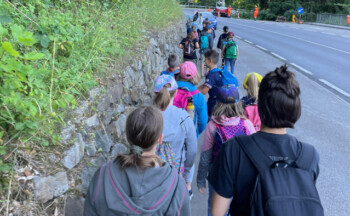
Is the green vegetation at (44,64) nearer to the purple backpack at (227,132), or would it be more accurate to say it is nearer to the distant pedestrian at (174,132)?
the distant pedestrian at (174,132)

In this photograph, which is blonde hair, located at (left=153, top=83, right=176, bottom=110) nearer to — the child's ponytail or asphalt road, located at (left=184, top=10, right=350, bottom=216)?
the child's ponytail

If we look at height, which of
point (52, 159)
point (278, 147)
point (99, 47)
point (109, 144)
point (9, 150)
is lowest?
point (109, 144)

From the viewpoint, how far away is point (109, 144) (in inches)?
122

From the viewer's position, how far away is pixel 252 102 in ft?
11.2

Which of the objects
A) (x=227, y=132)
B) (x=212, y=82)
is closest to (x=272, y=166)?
(x=227, y=132)

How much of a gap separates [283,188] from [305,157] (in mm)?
246

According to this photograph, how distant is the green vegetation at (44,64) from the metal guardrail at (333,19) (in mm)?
34874

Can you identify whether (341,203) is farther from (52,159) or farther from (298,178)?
(52,159)

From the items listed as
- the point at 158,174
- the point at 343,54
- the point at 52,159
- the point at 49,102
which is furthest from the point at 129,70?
the point at 343,54

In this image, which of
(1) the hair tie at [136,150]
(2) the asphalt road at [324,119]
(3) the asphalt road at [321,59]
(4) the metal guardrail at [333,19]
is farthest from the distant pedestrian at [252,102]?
(4) the metal guardrail at [333,19]

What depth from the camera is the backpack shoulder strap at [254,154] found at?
5.08 feet

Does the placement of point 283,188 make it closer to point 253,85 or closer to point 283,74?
point 283,74

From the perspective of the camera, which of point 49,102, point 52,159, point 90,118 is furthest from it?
point 90,118

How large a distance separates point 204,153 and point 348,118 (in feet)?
16.6
